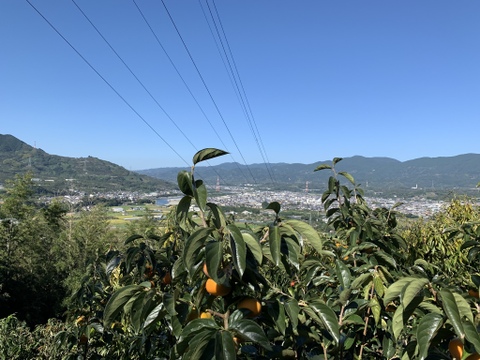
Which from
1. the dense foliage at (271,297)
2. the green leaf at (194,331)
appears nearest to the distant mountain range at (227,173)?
the dense foliage at (271,297)

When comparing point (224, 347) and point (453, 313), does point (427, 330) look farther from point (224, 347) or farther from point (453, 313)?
point (224, 347)

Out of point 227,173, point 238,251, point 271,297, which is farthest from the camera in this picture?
point 227,173

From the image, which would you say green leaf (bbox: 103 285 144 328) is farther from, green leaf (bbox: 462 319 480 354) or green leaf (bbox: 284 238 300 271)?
green leaf (bbox: 462 319 480 354)

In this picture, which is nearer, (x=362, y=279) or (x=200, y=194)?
(x=200, y=194)

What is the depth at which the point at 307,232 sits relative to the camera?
1.08 metres

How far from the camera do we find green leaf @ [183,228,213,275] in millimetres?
914

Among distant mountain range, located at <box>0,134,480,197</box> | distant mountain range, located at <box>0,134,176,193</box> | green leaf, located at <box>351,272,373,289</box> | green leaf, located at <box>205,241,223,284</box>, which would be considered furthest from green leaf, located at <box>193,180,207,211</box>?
distant mountain range, located at <box>0,134,176,193</box>

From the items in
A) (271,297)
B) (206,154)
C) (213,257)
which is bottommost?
(271,297)

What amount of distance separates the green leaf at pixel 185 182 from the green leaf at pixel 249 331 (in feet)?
1.24

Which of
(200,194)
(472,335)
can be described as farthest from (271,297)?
(472,335)

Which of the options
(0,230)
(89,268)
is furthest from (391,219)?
(0,230)

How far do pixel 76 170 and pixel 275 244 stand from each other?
109 metres

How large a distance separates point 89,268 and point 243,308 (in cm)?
171

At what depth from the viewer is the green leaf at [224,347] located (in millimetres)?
752
